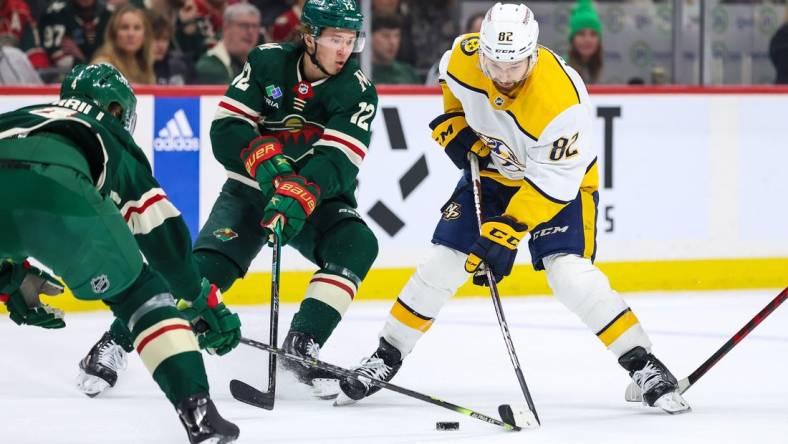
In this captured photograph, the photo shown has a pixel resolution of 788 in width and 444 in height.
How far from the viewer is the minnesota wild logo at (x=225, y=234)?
390cm

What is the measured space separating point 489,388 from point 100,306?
6.49 ft

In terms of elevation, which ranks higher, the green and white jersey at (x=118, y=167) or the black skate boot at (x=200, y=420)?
the green and white jersey at (x=118, y=167)

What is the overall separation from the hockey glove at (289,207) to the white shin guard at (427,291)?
36 cm

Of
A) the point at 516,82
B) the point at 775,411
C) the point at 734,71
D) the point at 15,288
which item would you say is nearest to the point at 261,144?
the point at 516,82

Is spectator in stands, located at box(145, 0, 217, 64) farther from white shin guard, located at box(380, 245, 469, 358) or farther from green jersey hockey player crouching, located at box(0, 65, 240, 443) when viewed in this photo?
green jersey hockey player crouching, located at box(0, 65, 240, 443)

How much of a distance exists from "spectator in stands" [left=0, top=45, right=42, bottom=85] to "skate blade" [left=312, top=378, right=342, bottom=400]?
2.25m

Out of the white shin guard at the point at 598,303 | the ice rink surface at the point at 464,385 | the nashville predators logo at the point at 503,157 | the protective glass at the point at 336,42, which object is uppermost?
the protective glass at the point at 336,42

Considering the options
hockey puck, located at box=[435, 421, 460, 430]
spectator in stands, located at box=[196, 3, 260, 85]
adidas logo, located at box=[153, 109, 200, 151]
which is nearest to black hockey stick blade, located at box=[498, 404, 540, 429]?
hockey puck, located at box=[435, 421, 460, 430]

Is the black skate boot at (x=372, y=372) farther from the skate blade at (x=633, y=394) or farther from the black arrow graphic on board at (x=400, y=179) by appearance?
the black arrow graphic on board at (x=400, y=179)

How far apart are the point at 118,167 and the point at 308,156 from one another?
129cm

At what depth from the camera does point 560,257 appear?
362cm

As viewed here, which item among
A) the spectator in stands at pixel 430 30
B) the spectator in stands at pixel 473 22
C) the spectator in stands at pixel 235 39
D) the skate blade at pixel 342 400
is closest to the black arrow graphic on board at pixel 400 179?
the spectator in stands at pixel 430 30

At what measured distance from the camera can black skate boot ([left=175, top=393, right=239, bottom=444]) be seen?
272 centimetres

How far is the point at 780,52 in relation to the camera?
644 centimetres
